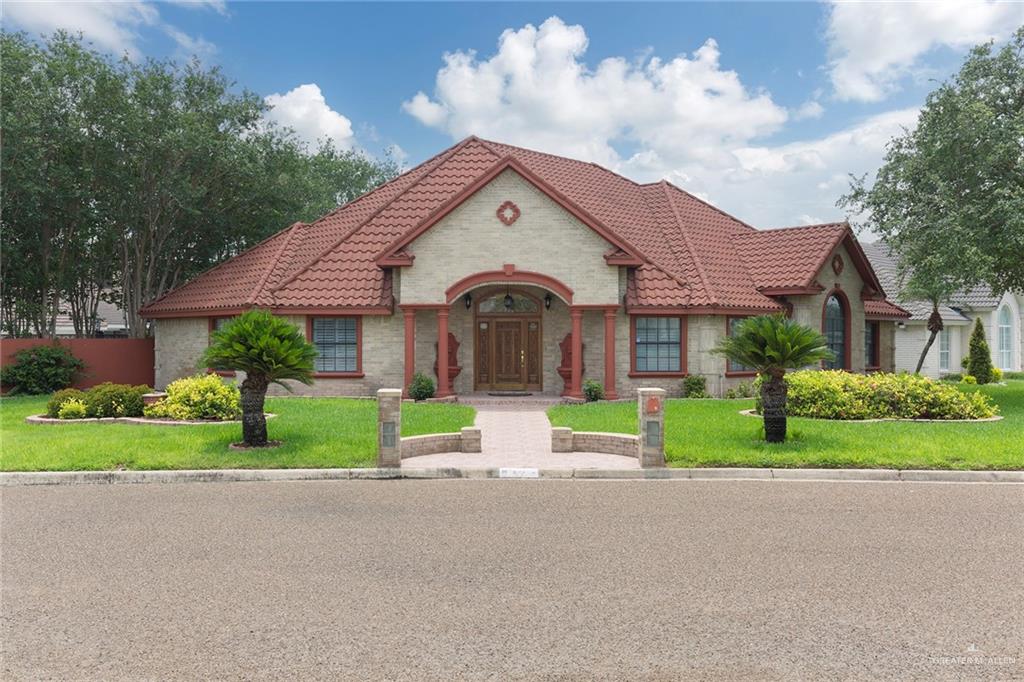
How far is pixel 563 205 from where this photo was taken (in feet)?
69.0

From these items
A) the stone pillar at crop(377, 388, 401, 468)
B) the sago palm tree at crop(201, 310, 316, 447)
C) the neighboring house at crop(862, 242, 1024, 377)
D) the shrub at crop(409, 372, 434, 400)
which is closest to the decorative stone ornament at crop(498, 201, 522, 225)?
the shrub at crop(409, 372, 434, 400)

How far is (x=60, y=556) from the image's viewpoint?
6.62 meters

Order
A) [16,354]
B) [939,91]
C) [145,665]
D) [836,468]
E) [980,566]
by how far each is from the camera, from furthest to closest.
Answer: [16,354]
[939,91]
[836,468]
[980,566]
[145,665]

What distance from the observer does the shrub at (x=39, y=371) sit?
23219 mm

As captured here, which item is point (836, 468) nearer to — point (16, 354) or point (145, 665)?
point (145, 665)

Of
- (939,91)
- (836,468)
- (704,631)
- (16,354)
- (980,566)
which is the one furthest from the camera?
(16,354)

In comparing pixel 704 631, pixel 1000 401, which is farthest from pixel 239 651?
pixel 1000 401

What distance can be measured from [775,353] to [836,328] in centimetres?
1401

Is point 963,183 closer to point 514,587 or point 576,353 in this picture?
point 576,353

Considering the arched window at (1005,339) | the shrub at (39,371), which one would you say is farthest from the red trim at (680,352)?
the arched window at (1005,339)

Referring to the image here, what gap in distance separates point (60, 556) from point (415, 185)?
1946 centimetres

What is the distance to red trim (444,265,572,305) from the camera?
825 inches

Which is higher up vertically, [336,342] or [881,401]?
[336,342]

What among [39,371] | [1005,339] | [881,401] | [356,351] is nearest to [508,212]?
[356,351]
